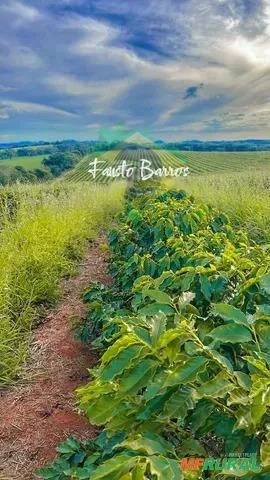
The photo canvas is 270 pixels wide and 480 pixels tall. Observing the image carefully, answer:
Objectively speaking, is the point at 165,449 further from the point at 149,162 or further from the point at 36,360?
the point at 149,162

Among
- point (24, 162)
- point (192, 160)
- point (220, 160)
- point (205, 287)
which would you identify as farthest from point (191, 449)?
point (220, 160)

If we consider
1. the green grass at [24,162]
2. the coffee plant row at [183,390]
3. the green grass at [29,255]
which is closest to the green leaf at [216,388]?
the coffee plant row at [183,390]

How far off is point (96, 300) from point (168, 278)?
1565 millimetres

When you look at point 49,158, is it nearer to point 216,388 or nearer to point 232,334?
point 232,334

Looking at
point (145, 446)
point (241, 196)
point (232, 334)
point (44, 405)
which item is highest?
point (232, 334)

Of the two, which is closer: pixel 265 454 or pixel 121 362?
pixel 265 454

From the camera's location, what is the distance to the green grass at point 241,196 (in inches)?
211

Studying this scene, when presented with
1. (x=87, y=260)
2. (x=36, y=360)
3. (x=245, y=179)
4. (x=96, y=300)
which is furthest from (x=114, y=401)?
(x=245, y=179)

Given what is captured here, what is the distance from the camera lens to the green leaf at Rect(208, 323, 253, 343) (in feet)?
3.31

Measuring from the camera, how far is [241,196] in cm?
698

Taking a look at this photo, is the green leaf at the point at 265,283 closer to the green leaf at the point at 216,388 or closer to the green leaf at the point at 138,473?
the green leaf at the point at 216,388

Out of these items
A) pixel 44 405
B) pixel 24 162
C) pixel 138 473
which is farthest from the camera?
pixel 24 162

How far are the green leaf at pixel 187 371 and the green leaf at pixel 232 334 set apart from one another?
97mm

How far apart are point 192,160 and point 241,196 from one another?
469cm
